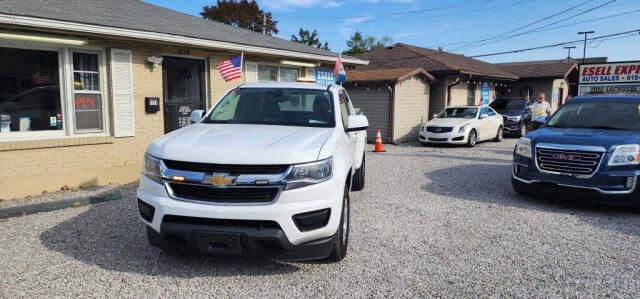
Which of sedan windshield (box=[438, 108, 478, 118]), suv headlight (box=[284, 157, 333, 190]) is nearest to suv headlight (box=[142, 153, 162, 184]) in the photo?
suv headlight (box=[284, 157, 333, 190])

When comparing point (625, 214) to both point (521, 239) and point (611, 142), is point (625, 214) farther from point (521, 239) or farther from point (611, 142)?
point (521, 239)

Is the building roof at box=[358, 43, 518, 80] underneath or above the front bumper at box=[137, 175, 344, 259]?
above

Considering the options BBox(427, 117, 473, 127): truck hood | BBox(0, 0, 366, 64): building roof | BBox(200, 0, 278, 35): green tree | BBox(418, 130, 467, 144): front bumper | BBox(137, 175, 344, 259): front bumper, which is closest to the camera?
BBox(137, 175, 344, 259): front bumper

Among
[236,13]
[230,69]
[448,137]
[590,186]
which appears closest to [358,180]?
[590,186]

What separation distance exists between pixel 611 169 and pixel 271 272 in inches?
188

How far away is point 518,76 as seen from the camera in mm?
24875

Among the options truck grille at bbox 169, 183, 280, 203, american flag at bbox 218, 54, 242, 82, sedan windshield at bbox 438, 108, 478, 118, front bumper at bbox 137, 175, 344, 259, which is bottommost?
front bumper at bbox 137, 175, 344, 259

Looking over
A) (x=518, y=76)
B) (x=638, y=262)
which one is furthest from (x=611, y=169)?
(x=518, y=76)

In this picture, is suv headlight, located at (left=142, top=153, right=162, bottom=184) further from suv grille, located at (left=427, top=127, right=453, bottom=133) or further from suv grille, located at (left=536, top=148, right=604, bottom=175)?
suv grille, located at (left=427, top=127, right=453, bottom=133)

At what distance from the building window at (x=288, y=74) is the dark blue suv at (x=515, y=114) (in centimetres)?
1065

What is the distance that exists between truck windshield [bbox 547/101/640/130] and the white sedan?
257 inches

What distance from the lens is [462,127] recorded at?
1387 centimetres

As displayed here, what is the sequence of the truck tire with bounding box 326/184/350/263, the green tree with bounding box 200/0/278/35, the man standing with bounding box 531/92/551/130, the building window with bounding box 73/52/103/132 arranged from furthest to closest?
the green tree with bounding box 200/0/278/35
the man standing with bounding box 531/92/551/130
the building window with bounding box 73/52/103/132
the truck tire with bounding box 326/184/350/263

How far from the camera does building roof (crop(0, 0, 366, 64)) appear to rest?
6254 mm
